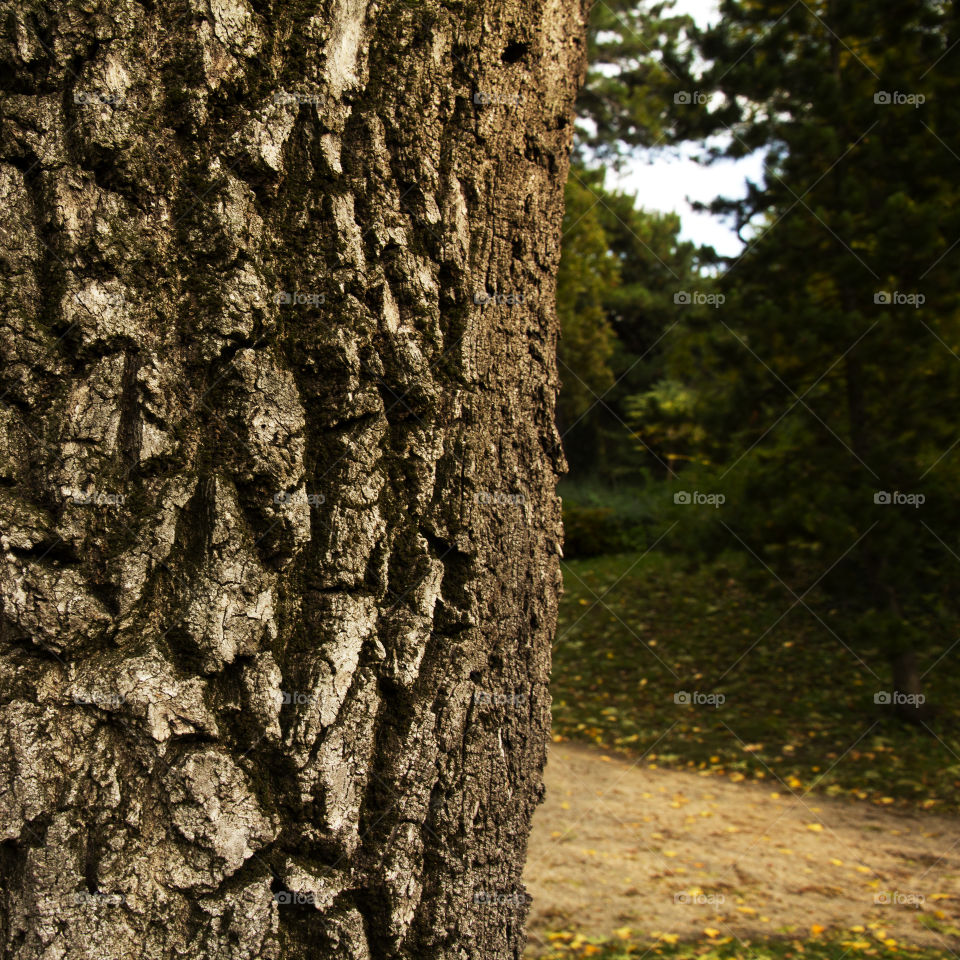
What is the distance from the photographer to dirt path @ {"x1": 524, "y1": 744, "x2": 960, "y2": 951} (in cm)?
482

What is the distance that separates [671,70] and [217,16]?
8583 millimetres

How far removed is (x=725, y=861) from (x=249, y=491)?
536cm

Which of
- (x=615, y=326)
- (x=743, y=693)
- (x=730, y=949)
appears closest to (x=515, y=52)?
(x=730, y=949)

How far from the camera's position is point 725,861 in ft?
18.6

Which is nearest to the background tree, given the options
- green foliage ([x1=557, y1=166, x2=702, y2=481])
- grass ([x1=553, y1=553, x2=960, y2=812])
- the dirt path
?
grass ([x1=553, y1=553, x2=960, y2=812])

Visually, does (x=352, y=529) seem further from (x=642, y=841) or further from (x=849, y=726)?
(x=849, y=726)

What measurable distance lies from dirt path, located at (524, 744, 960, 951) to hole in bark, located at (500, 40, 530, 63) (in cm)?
426

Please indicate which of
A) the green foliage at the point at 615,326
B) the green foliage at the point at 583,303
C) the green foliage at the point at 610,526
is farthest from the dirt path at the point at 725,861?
the green foliage at the point at 615,326

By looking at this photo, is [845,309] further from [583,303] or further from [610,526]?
[583,303]

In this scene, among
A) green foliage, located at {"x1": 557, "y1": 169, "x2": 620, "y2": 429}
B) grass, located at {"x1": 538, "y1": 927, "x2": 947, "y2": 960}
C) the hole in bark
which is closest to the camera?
the hole in bark

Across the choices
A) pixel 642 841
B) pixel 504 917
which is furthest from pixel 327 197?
pixel 642 841

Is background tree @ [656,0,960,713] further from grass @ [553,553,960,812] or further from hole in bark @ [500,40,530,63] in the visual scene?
hole in bark @ [500,40,530,63]

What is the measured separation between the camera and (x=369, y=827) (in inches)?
56.9

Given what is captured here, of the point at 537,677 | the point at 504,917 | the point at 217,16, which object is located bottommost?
the point at 504,917
